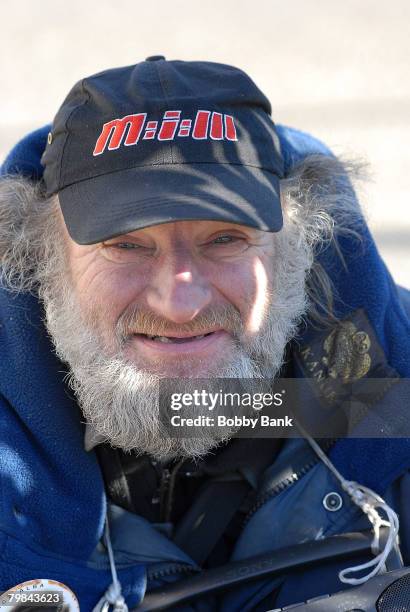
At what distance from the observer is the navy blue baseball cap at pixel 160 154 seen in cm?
134

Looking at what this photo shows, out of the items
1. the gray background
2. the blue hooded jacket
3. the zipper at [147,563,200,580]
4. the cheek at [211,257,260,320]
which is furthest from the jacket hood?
the gray background

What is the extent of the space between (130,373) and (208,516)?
1.09 feet

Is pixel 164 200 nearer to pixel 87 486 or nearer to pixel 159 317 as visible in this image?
pixel 159 317

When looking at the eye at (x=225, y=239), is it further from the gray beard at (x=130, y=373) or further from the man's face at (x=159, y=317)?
the gray beard at (x=130, y=373)

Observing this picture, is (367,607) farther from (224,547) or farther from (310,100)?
(310,100)

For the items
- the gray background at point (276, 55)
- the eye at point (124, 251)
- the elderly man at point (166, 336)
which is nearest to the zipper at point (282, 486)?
the elderly man at point (166, 336)

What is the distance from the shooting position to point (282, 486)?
1.52m

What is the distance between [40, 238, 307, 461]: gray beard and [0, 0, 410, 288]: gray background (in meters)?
1.76

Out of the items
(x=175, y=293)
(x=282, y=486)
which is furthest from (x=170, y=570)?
(x=175, y=293)

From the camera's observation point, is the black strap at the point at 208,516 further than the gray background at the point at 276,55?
No

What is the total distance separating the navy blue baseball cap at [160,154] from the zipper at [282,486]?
0.45 metres

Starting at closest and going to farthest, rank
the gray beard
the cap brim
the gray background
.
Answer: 1. the cap brim
2. the gray beard
3. the gray background

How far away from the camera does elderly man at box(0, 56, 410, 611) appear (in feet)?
4.46

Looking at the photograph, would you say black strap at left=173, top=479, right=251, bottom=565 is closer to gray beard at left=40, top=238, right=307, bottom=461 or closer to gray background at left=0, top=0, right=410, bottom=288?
gray beard at left=40, top=238, right=307, bottom=461
